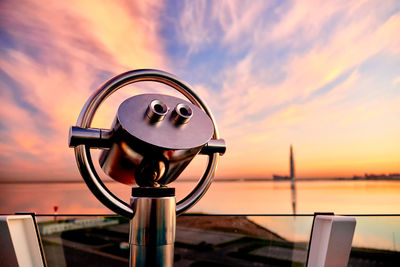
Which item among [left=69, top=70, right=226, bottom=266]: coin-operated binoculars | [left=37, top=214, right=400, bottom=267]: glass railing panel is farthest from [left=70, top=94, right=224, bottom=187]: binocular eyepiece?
[left=37, top=214, right=400, bottom=267]: glass railing panel

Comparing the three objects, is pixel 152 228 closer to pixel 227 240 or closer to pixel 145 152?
pixel 145 152

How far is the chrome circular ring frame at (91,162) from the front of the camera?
Answer: 0.42 meters

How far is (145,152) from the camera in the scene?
1.32 feet

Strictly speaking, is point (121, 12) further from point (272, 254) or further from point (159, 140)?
point (159, 140)

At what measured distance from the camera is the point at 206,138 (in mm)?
429

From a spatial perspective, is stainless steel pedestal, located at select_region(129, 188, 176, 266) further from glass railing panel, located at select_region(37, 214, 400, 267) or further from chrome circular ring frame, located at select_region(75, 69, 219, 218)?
glass railing panel, located at select_region(37, 214, 400, 267)

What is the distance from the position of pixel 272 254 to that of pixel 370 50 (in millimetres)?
12274

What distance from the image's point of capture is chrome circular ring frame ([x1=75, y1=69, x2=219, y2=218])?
42 centimetres

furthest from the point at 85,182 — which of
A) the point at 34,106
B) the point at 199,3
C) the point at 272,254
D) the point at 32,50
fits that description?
the point at 34,106

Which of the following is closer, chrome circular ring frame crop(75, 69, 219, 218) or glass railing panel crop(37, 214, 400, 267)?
chrome circular ring frame crop(75, 69, 219, 218)

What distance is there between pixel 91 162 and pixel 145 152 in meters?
0.10

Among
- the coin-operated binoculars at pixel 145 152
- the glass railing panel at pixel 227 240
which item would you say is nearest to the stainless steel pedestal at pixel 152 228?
the coin-operated binoculars at pixel 145 152

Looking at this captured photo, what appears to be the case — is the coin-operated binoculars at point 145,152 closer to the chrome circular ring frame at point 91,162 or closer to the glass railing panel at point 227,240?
the chrome circular ring frame at point 91,162

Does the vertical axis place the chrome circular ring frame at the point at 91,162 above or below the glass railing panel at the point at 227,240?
above
